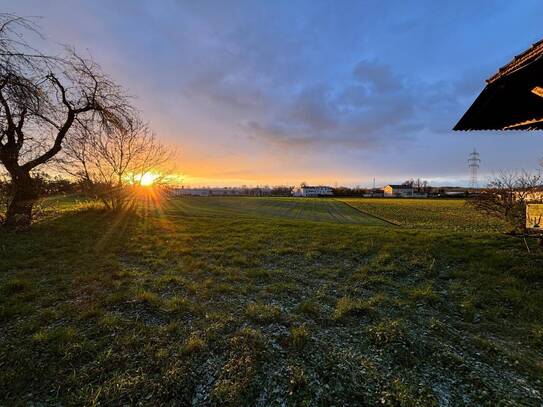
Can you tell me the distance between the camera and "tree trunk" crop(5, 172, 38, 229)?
34.6ft

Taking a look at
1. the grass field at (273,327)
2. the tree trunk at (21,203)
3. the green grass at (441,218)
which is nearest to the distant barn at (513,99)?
the grass field at (273,327)

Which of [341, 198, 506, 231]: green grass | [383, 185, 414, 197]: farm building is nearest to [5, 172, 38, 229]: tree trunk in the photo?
[341, 198, 506, 231]: green grass

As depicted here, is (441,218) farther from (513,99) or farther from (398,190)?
(398,190)

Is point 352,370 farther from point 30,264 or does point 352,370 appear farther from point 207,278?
point 30,264

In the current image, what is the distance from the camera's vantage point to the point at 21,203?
10.9 metres

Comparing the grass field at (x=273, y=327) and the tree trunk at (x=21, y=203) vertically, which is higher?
the tree trunk at (x=21, y=203)

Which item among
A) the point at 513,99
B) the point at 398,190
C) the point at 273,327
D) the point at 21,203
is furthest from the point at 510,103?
the point at 398,190

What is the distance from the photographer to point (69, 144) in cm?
1441

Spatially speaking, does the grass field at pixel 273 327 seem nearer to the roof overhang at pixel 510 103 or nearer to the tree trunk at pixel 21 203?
the roof overhang at pixel 510 103

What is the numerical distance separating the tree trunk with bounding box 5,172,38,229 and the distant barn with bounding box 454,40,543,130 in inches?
576

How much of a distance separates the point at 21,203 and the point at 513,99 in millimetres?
15608

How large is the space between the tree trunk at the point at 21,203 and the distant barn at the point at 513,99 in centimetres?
1462

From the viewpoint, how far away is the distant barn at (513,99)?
3.15 meters

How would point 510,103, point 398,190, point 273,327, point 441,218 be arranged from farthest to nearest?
1. point 398,190
2. point 441,218
3. point 510,103
4. point 273,327
